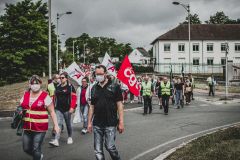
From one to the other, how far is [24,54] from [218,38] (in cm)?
3837

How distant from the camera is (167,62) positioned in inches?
2808

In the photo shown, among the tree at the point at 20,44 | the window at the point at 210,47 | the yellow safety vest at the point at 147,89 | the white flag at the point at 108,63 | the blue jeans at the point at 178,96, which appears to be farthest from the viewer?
the window at the point at 210,47

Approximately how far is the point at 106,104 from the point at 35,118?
4.09 feet

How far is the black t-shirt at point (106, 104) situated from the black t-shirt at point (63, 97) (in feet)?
11.0

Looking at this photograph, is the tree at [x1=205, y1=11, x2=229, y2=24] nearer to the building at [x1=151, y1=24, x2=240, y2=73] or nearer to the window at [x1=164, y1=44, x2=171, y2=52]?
the building at [x1=151, y1=24, x2=240, y2=73]

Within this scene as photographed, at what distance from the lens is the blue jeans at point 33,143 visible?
257 inches

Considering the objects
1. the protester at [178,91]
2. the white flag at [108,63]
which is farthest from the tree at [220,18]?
the white flag at [108,63]

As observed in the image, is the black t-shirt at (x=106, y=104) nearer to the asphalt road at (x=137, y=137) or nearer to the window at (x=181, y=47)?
the asphalt road at (x=137, y=137)

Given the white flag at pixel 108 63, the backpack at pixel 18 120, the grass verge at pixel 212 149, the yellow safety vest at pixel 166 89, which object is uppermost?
the white flag at pixel 108 63

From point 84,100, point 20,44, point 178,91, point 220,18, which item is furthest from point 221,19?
point 84,100

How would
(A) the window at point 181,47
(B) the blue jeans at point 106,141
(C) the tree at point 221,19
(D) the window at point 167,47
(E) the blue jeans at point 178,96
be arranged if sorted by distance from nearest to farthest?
(B) the blue jeans at point 106,141, (E) the blue jeans at point 178,96, (D) the window at point 167,47, (A) the window at point 181,47, (C) the tree at point 221,19

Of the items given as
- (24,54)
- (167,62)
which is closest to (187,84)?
(24,54)

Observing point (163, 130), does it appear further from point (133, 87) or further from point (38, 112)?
point (38, 112)

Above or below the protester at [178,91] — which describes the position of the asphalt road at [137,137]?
below
